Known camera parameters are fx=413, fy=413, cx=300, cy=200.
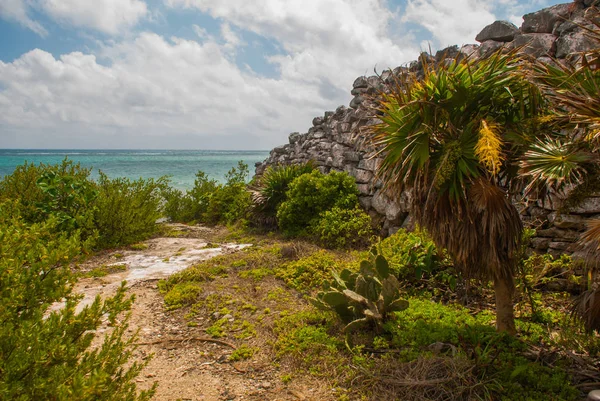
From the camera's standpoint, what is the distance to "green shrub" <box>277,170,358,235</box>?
8586mm

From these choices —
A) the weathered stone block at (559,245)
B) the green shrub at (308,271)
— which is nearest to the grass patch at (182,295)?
the green shrub at (308,271)

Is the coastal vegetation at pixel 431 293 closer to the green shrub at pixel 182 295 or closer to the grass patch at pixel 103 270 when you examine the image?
A: the green shrub at pixel 182 295

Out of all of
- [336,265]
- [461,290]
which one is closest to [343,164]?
[336,265]

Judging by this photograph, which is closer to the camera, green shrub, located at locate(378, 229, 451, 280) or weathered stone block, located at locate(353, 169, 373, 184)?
green shrub, located at locate(378, 229, 451, 280)

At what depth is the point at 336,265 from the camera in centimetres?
618

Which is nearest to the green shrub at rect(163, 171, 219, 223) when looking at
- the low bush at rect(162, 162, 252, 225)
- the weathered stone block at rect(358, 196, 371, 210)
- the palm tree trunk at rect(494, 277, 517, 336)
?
the low bush at rect(162, 162, 252, 225)

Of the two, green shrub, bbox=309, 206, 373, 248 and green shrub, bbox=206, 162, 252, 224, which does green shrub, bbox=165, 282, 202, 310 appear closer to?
green shrub, bbox=309, 206, 373, 248

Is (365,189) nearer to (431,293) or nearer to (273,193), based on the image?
(273,193)

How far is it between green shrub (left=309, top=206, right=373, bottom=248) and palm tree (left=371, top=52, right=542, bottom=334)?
12.8ft

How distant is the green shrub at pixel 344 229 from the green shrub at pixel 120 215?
394 cm

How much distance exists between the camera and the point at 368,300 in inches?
165

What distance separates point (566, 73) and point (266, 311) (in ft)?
12.3

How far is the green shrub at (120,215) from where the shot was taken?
8.35 m

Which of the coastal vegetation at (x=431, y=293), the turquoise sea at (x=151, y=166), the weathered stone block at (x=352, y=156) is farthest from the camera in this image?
the turquoise sea at (x=151, y=166)
